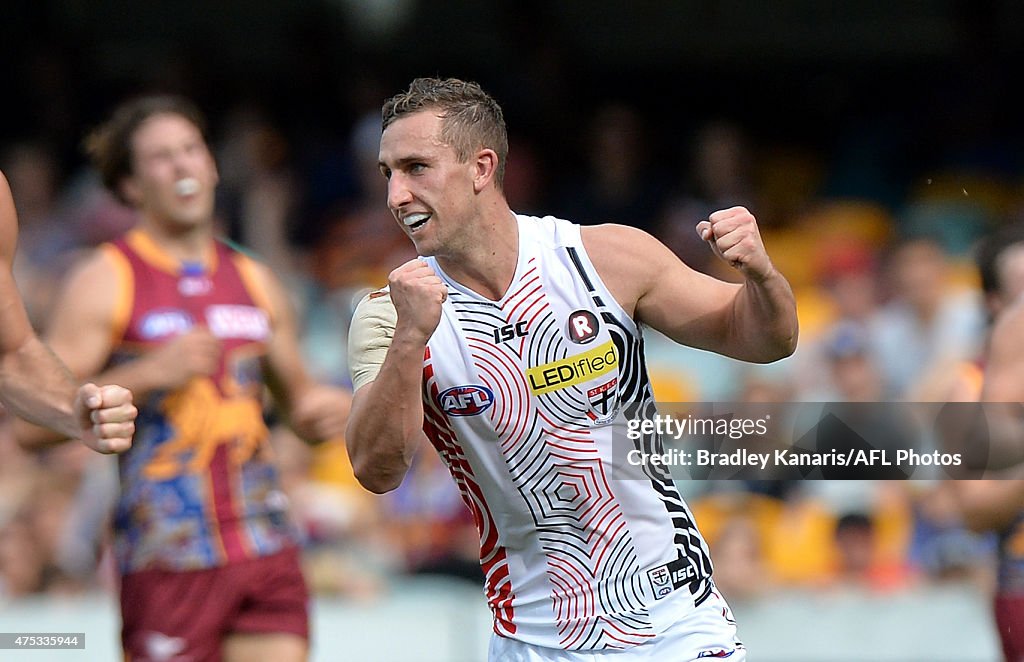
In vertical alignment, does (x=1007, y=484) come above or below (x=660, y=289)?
below

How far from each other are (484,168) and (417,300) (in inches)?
23.1

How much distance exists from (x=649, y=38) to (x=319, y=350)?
13.4 feet

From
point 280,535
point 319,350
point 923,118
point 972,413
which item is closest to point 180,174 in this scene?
point 280,535

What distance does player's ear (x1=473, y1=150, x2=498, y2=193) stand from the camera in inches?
155

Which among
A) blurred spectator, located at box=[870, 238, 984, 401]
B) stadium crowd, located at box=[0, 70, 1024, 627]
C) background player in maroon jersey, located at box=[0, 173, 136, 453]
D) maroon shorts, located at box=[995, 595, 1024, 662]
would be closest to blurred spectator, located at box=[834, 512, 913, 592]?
stadium crowd, located at box=[0, 70, 1024, 627]

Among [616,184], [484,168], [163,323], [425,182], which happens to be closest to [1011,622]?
[484,168]

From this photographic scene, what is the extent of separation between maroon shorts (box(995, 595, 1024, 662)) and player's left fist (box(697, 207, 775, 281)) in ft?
5.23

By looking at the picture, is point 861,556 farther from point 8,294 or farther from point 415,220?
point 8,294

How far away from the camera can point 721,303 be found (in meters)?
3.96

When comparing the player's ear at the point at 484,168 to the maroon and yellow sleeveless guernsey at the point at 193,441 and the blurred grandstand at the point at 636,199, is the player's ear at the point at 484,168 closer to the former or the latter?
the maroon and yellow sleeveless guernsey at the point at 193,441

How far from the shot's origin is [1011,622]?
458cm

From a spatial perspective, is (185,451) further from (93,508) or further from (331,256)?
(331,256)

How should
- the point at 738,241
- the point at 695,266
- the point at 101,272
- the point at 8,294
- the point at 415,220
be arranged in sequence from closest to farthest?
1. the point at 738,241
2. the point at 415,220
3. the point at 8,294
4. the point at 101,272
5. the point at 695,266

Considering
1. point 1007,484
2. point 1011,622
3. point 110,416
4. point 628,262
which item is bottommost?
point 1011,622
